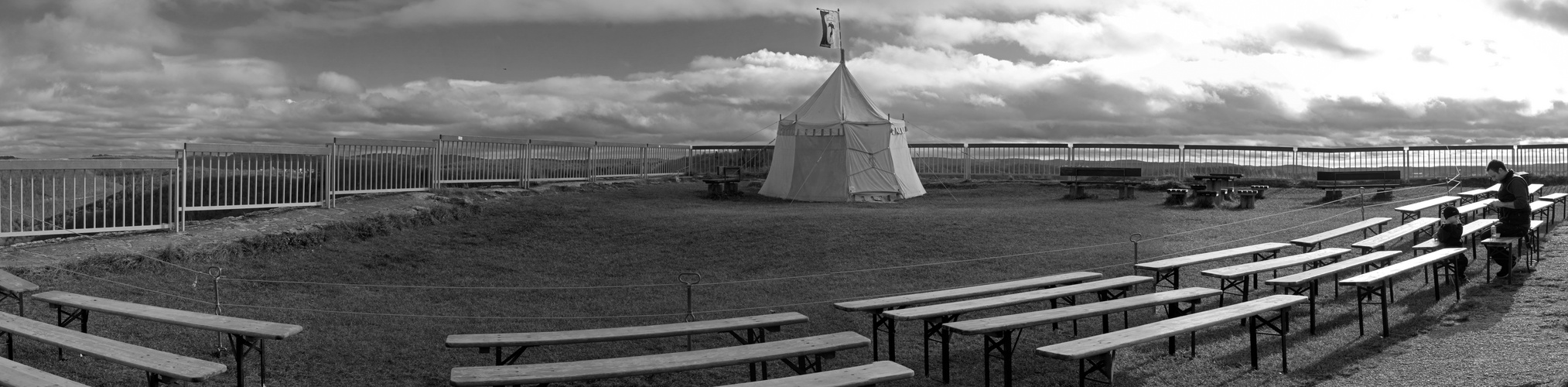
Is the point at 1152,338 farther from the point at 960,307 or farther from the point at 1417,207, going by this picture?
the point at 1417,207

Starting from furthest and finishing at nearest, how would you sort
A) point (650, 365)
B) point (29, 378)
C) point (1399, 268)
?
1. point (1399, 268)
2. point (650, 365)
3. point (29, 378)

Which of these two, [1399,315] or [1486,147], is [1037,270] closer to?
[1399,315]

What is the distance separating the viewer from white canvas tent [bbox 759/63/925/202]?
18391mm

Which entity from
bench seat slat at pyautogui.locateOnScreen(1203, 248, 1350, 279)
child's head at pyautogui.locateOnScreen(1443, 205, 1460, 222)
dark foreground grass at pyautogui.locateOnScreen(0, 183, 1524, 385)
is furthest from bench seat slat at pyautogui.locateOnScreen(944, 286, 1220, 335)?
child's head at pyautogui.locateOnScreen(1443, 205, 1460, 222)

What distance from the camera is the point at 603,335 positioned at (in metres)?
5.27

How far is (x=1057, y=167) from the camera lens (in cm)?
2473

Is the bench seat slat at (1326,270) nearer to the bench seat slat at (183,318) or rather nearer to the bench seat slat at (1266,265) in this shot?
the bench seat slat at (1266,265)

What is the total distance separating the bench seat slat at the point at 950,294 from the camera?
6027mm

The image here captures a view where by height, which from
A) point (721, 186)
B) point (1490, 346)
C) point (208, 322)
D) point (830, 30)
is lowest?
point (1490, 346)

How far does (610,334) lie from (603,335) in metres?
0.05

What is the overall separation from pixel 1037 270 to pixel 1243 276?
7.95 feet

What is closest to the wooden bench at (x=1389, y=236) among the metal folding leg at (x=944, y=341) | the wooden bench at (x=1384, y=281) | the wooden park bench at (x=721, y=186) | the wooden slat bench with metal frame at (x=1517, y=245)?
the wooden bench at (x=1384, y=281)

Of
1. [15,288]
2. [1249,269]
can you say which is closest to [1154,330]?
[1249,269]

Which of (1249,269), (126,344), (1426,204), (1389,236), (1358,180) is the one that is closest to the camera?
(126,344)
